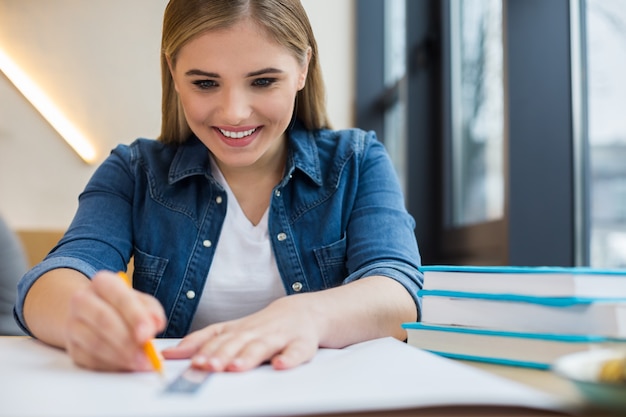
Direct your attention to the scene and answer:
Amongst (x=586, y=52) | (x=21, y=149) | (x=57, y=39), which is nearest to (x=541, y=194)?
(x=586, y=52)

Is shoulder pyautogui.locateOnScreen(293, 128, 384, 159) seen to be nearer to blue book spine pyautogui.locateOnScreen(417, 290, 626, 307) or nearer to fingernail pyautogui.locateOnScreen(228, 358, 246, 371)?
blue book spine pyautogui.locateOnScreen(417, 290, 626, 307)

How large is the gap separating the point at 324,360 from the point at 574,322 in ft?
0.70

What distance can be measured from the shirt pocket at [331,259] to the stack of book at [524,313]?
43cm

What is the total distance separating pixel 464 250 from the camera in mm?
2275

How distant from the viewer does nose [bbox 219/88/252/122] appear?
983 millimetres

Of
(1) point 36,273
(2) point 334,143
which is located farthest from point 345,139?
(1) point 36,273

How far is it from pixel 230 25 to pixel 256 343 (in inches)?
20.9

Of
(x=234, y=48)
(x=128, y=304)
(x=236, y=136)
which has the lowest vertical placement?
(x=128, y=304)

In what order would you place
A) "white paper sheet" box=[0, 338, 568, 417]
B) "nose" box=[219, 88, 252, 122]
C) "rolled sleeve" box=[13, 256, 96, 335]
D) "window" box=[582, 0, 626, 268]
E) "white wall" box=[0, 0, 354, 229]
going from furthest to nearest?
"white wall" box=[0, 0, 354, 229] → "window" box=[582, 0, 626, 268] → "nose" box=[219, 88, 252, 122] → "rolled sleeve" box=[13, 256, 96, 335] → "white paper sheet" box=[0, 338, 568, 417]

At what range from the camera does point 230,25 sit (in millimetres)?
987

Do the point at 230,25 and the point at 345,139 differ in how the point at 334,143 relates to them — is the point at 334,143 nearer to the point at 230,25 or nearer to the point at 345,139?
the point at 345,139

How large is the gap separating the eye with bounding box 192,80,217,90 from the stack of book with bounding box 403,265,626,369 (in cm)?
47

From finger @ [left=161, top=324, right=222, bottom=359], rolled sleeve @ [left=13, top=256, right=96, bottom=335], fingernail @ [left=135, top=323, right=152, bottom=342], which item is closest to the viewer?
fingernail @ [left=135, top=323, right=152, bottom=342]

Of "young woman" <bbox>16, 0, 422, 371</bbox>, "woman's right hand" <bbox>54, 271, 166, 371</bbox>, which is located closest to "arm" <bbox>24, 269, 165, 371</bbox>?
"woman's right hand" <bbox>54, 271, 166, 371</bbox>
